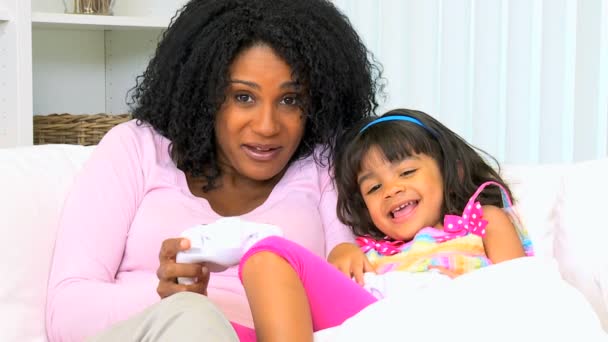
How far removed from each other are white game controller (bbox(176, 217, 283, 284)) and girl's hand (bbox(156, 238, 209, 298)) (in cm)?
1

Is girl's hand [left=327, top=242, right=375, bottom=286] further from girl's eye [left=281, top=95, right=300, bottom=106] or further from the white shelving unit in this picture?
the white shelving unit

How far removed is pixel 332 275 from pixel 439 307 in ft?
0.66

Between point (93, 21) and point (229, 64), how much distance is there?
1244 millimetres

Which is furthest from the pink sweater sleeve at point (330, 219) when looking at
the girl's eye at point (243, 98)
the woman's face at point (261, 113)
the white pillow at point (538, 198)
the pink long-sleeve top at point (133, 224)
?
the white pillow at point (538, 198)

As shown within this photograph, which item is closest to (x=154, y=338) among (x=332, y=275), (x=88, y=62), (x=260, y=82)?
(x=332, y=275)

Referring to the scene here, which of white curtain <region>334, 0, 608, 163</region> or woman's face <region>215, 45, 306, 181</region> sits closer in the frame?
woman's face <region>215, 45, 306, 181</region>

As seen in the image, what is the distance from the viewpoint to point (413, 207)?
1688 millimetres

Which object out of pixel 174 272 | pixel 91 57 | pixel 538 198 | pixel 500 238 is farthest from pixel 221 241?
pixel 91 57

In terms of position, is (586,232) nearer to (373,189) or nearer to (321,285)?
(373,189)

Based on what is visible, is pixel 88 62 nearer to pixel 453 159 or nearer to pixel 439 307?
pixel 453 159

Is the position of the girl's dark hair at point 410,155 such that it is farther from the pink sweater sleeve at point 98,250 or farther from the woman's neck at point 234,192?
the pink sweater sleeve at point 98,250

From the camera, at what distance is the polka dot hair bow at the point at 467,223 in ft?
5.39

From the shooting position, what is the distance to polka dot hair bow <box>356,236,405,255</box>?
5.58 feet

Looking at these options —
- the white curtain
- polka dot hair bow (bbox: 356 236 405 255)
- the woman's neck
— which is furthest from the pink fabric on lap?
the white curtain
